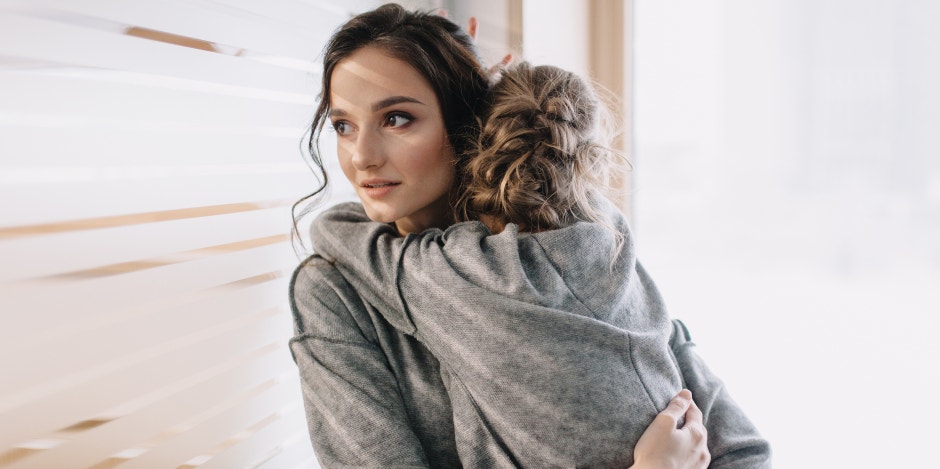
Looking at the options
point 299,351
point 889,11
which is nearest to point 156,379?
point 299,351

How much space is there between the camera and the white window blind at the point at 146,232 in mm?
665

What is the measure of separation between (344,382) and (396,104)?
42 cm

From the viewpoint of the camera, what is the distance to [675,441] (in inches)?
36.4

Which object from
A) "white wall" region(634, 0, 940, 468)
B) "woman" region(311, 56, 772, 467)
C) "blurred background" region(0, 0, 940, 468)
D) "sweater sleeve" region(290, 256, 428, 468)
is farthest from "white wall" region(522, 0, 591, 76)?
"sweater sleeve" region(290, 256, 428, 468)

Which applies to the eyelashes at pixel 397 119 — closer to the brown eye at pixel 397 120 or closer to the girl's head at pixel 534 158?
the brown eye at pixel 397 120

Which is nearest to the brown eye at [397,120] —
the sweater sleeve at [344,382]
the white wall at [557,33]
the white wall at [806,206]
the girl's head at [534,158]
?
the girl's head at [534,158]

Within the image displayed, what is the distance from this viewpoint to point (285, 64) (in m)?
1.09

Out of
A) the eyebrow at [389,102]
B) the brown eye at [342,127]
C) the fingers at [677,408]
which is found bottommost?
the fingers at [677,408]

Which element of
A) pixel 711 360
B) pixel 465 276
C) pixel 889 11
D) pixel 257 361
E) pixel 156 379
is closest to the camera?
pixel 156 379

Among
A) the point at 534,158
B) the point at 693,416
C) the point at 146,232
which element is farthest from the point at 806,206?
the point at 146,232

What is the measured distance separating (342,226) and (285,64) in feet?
0.98

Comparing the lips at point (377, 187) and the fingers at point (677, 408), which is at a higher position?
the lips at point (377, 187)

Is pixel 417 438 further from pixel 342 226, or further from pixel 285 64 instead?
pixel 285 64

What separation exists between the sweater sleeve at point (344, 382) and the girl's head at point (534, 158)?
0.25 metres
